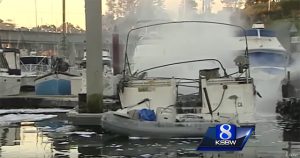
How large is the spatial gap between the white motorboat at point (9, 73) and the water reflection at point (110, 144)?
14383 mm

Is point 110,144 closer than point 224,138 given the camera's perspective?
No

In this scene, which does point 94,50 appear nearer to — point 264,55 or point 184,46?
point 184,46

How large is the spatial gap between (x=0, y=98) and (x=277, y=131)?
48.9ft

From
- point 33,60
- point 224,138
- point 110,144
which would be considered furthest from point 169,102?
point 33,60

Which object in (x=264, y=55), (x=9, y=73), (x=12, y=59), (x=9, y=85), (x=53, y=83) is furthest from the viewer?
(x=12, y=59)

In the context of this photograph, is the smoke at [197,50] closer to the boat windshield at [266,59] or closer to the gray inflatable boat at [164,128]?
the boat windshield at [266,59]

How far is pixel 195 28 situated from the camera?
963 inches

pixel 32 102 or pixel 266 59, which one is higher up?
pixel 266 59

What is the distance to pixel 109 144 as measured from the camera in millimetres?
13648

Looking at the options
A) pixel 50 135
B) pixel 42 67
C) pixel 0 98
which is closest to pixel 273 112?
pixel 50 135

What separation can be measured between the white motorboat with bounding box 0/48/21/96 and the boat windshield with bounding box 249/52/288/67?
14088 mm

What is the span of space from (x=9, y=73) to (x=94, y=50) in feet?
58.4

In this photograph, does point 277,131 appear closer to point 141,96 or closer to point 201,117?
point 201,117

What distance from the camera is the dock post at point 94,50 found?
663 inches
